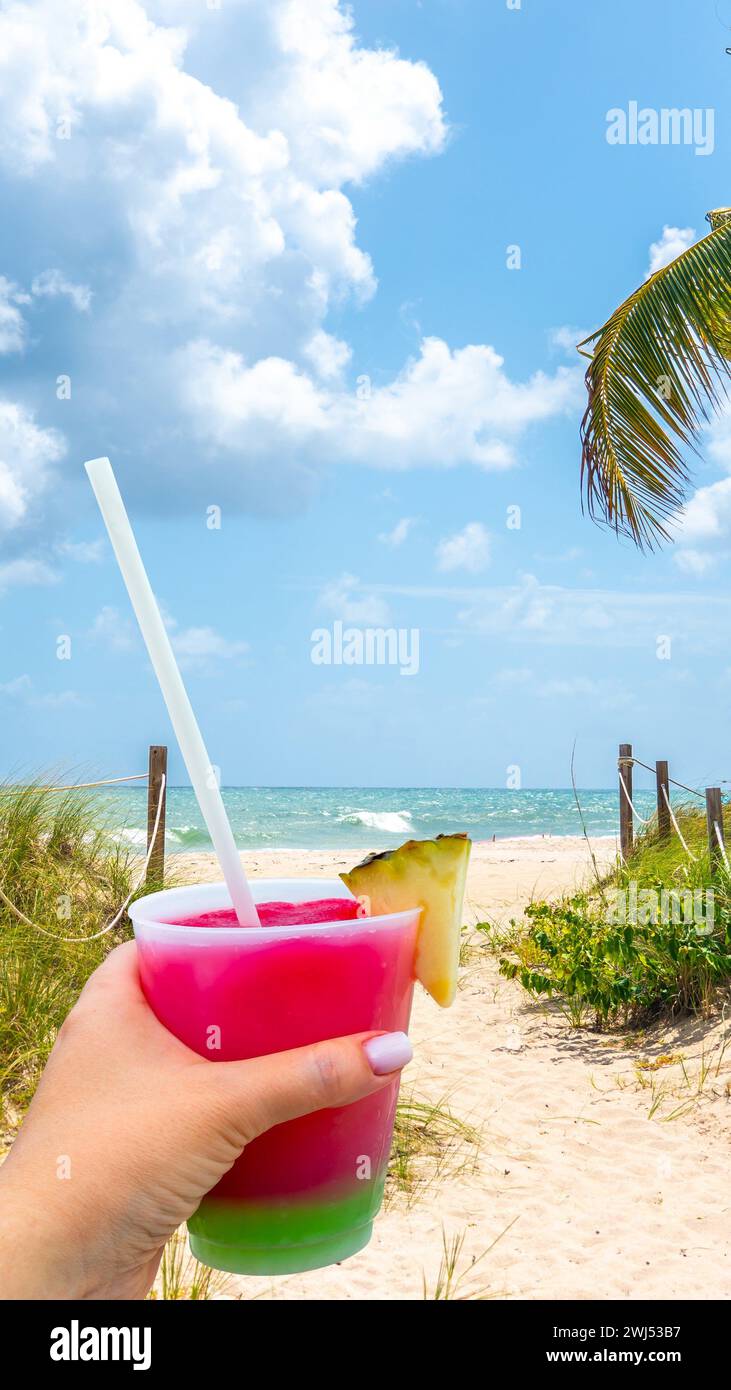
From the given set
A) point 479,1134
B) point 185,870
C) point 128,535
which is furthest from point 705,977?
point 128,535

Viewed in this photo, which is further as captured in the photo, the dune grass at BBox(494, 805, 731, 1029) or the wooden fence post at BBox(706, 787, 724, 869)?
the wooden fence post at BBox(706, 787, 724, 869)

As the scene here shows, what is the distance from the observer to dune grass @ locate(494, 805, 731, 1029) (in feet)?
17.8

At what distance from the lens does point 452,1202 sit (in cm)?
363

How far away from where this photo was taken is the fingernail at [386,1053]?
943 mm

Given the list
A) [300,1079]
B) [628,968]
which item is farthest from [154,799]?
[300,1079]

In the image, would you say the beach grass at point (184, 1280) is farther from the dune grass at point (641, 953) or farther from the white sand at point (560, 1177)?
the dune grass at point (641, 953)

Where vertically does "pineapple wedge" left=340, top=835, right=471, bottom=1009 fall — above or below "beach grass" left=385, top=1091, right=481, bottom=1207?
above

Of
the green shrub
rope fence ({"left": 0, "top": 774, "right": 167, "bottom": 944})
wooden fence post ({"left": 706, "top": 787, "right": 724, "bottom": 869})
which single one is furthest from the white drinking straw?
wooden fence post ({"left": 706, "top": 787, "right": 724, "bottom": 869})

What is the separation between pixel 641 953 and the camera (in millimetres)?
5754

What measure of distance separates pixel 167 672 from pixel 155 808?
686 centimetres

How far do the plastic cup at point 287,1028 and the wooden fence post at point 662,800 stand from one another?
29.9ft

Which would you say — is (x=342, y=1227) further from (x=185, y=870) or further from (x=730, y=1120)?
(x=185, y=870)

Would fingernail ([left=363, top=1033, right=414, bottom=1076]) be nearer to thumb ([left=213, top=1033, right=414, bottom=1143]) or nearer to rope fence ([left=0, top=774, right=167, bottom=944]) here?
thumb ([left=213, top=1033, right=414, bottom=1143])

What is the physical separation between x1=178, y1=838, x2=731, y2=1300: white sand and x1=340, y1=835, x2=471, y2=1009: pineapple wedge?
2399 mm
